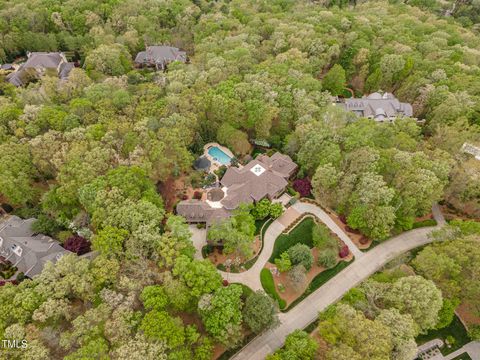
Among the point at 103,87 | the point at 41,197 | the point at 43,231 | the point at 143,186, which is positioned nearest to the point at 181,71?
the point at 103,87

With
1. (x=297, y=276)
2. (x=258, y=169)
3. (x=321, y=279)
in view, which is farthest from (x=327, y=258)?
(x=258, y=169)

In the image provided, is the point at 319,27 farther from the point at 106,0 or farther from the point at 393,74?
the point at 106,0

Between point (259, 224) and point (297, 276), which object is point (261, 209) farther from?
point (297, 276)

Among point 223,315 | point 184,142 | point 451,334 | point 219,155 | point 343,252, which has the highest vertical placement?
point 184,142

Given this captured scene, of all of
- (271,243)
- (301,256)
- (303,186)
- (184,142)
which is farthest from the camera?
(184,142)

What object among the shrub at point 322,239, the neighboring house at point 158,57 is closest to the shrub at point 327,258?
the shrub at point 322,239

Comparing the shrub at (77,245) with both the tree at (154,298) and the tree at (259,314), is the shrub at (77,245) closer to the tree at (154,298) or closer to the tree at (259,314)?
the tree at (154,298)
